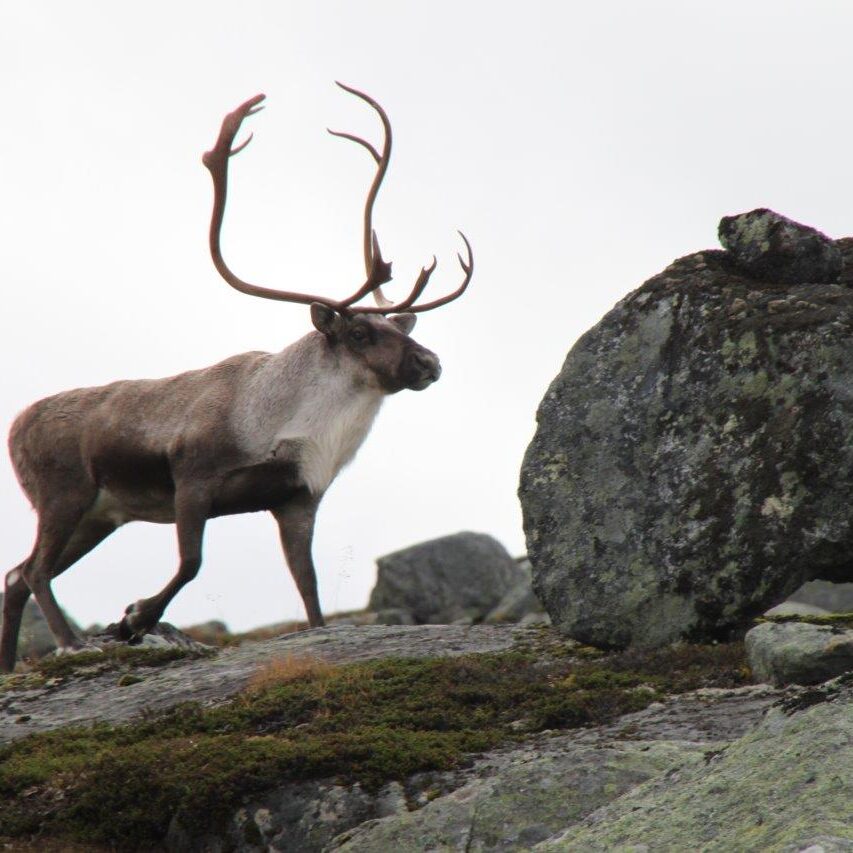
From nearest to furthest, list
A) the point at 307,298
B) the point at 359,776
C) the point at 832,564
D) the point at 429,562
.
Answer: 1. the point at 359,776
2. the point at 832,564
3. the point at 307,298
4. the point at 429,562

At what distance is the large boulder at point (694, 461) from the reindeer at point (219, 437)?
2566mm

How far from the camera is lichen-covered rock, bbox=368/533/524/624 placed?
2516 cm

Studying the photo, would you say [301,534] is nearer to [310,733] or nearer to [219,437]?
[219,437]

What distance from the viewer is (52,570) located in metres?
12.9

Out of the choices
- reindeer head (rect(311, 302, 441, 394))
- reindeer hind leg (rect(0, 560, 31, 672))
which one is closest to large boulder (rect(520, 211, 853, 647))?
reindeer head (rect(311, 302, 441, 394))

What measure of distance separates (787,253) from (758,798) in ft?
19.0

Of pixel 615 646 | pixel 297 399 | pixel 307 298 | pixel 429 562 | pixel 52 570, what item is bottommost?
pixel 429 562

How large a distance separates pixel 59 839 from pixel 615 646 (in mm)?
3744

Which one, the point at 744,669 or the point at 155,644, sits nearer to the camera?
the point at 744,669

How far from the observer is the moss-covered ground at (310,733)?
711 centimetres

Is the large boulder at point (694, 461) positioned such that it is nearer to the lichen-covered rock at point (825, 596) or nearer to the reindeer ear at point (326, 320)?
the reindeer ear at point (326, 320)

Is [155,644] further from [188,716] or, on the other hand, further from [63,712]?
[188,716]

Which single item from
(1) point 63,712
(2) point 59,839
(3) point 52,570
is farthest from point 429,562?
Result: (2) point 59,839

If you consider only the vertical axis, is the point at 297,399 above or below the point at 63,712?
above
